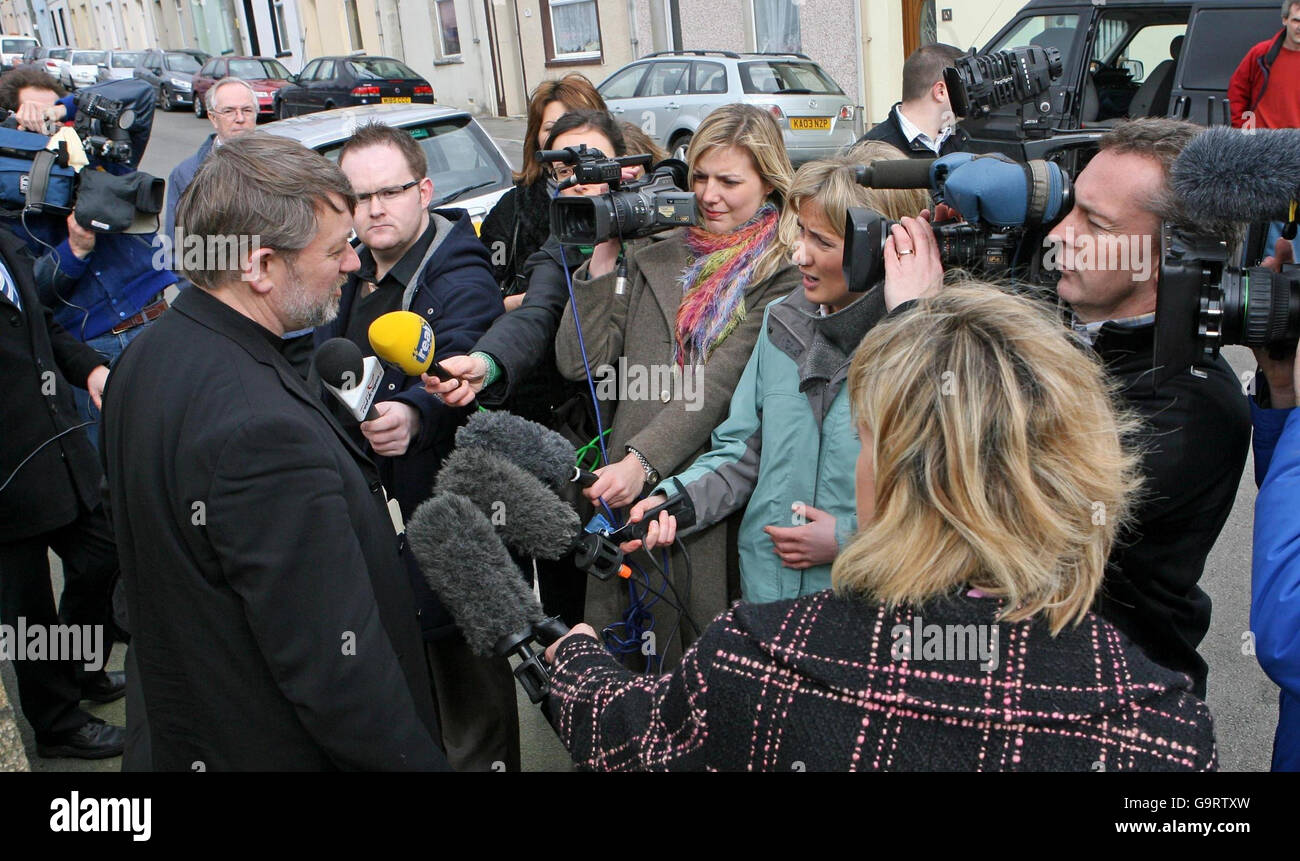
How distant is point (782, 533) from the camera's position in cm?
216

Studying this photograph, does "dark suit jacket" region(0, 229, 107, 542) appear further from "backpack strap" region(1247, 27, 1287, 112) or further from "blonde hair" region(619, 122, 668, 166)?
"backpack strap" region(1247, 27, 1287, 112)

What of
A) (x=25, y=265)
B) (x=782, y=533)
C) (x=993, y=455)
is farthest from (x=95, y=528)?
(x=993, y=455)

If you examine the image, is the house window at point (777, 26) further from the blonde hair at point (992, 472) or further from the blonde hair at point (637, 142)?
the blonde hair at point (992, 472)

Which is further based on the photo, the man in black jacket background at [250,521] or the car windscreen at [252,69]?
the car windscreen at [252,69]

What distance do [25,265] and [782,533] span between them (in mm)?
2393

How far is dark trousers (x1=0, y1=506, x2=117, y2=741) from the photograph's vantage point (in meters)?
3.01

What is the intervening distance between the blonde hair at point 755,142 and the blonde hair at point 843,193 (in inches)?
8.6

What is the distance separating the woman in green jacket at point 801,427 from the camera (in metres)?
2.17

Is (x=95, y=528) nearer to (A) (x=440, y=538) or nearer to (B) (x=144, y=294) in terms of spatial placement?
(B) (x=144, y=294)

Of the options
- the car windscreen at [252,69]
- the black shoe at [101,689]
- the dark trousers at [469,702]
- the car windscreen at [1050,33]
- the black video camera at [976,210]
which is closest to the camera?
the black video camera at [976,210]

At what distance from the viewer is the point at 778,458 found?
223cm

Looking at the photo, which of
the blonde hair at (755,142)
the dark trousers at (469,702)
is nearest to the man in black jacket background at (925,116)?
the blonde hair at (755,142)

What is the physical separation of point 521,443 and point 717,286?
806 mm

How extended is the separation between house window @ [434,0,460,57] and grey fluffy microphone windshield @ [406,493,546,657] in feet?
73.6
